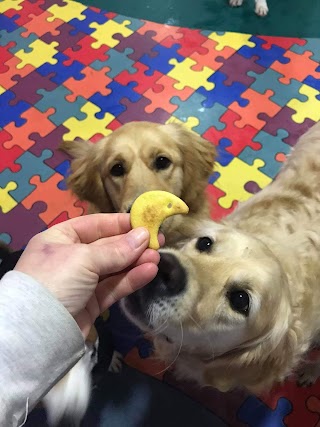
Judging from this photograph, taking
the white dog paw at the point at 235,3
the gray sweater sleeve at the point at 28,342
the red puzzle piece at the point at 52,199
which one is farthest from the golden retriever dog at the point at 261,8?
the gray sweater sleeve at the point at 28,342

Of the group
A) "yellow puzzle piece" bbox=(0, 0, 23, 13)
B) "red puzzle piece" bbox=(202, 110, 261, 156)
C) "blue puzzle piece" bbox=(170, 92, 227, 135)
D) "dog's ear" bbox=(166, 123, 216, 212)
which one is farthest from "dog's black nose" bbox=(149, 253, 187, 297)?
"yellow puzzle piece" bbox=(0, 0, 23, 13)

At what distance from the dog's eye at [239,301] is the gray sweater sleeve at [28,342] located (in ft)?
1.43

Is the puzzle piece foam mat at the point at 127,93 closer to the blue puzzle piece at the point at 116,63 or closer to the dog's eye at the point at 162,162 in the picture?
the blue puzzle piece at the point at 116,63

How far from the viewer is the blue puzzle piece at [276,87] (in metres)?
2.54

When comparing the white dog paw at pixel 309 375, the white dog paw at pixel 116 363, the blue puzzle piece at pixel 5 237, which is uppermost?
the blue puzzle piece at pixel 5 237

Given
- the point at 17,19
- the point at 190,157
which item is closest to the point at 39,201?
the point at 190,157

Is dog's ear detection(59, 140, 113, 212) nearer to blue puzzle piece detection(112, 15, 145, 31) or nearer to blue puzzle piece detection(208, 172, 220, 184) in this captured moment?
blue puzzle piece detection(208, 172, 220, 184)

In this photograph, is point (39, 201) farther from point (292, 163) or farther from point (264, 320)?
point (264, 320)

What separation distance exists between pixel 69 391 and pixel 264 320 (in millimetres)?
698

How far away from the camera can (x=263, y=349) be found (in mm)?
1163

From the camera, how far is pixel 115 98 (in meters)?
2.60

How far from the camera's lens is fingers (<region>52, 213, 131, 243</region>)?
104 cm

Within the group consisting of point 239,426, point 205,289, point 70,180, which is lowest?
point 239,426

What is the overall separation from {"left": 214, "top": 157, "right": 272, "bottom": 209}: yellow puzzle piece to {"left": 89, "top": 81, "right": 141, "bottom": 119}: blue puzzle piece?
2.52ft
